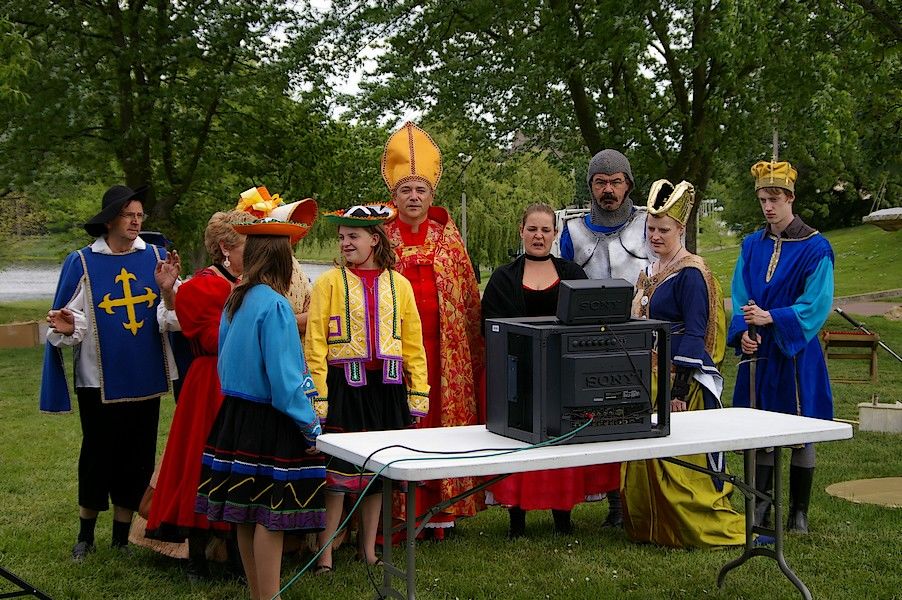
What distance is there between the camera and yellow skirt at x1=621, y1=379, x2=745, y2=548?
17.4 ft

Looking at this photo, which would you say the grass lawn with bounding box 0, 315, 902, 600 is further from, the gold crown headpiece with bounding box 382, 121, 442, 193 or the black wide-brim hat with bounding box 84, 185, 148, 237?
the gold crown headpiece with bounding box 382, 121, 442, 193

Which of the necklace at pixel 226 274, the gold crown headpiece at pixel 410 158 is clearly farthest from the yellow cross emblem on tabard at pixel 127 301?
the gold crown headpiece at pixel 410 158

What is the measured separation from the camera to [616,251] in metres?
5.80

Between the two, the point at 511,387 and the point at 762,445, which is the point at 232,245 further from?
the point at 762,445

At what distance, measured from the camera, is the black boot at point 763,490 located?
5.64 metres

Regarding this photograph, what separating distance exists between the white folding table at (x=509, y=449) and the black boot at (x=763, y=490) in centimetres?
110

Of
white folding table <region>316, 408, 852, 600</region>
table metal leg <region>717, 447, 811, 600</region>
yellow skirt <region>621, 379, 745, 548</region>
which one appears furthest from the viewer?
yellow skirt <region>621, 379, 745, 548</region>

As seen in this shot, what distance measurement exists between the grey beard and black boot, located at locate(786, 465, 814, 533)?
1.64 metres

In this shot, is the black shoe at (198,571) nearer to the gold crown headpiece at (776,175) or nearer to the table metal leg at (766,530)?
the table metal leg at (766,530)

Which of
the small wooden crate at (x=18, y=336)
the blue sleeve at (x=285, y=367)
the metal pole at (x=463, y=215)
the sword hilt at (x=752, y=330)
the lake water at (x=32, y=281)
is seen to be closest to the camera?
the blue sleeve at (x=285, y=367)

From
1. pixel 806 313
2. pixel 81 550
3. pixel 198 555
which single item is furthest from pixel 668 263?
pixel 81 550

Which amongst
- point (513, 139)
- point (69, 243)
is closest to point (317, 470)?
point (513, 139)

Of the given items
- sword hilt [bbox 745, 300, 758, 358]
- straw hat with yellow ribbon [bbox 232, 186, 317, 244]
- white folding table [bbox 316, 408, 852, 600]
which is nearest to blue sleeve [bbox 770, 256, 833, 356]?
sword hilt [bbox 745, 300, 758, 358]

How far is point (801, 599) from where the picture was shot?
4.61 meters
